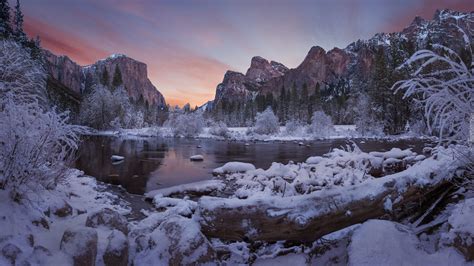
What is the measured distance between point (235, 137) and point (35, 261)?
3700 cm

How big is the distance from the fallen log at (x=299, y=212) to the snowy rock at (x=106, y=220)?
1181 millimetres

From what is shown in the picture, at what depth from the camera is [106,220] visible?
369 centimetres

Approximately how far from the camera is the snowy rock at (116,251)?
10.0 ft

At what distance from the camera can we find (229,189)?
9.30 meters

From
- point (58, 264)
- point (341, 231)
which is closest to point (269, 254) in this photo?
point (341, 231)

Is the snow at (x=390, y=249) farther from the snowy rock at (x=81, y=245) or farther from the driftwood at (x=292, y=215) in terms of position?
the snowy rock at (x=81, y=245)

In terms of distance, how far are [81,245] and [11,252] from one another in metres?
0.61

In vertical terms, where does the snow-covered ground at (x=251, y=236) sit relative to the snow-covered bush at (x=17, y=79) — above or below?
below

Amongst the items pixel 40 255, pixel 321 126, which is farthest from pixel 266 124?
pixel 40 255

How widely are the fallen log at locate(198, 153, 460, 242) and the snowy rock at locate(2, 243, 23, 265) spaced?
6.27 ft

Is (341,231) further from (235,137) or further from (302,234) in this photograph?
(235,137)

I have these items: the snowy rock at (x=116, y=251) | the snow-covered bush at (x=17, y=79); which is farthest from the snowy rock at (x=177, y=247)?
the snow-covered bush at (x=17, y=79)

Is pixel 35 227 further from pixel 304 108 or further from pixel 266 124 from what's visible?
pixel 304 108

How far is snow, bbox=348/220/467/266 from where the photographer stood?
2682mm
